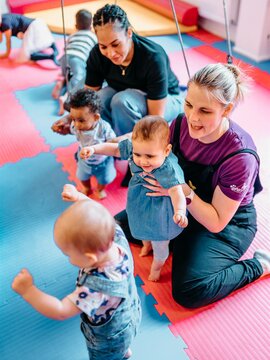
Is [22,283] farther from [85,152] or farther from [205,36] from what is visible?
[205,36]

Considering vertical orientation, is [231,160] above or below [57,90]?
above

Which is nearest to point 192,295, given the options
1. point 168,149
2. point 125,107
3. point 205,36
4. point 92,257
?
point 168,149

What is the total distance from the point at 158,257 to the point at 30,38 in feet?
10.7

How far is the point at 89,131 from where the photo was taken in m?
1.91

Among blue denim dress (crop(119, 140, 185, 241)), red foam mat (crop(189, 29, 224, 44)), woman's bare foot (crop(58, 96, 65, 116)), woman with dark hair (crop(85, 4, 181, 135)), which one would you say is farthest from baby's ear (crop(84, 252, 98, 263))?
red foam mat (crop(189, 29, 224, 44))

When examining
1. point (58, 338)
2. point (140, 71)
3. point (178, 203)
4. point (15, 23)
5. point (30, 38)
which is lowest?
point (58, 338)

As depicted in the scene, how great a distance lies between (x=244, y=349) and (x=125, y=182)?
1197 millimetres

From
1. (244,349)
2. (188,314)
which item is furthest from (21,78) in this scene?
(244,349)

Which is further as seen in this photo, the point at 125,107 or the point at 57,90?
the point at 57,90

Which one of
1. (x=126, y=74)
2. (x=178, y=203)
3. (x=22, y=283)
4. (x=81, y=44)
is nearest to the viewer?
(x=22, y=283)

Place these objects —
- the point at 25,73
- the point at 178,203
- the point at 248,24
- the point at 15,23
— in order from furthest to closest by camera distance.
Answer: the point at 15,23 → the point at 248,24 → the point at 25,73 → the point at 178,203

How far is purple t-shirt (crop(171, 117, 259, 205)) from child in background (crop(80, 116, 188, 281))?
18 cm

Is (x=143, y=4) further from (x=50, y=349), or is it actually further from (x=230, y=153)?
(x=50, y=349)

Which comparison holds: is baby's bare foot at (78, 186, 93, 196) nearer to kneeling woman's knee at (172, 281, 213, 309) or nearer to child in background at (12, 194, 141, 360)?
kneeling woman's knee at (172, 281, 213, 309)
